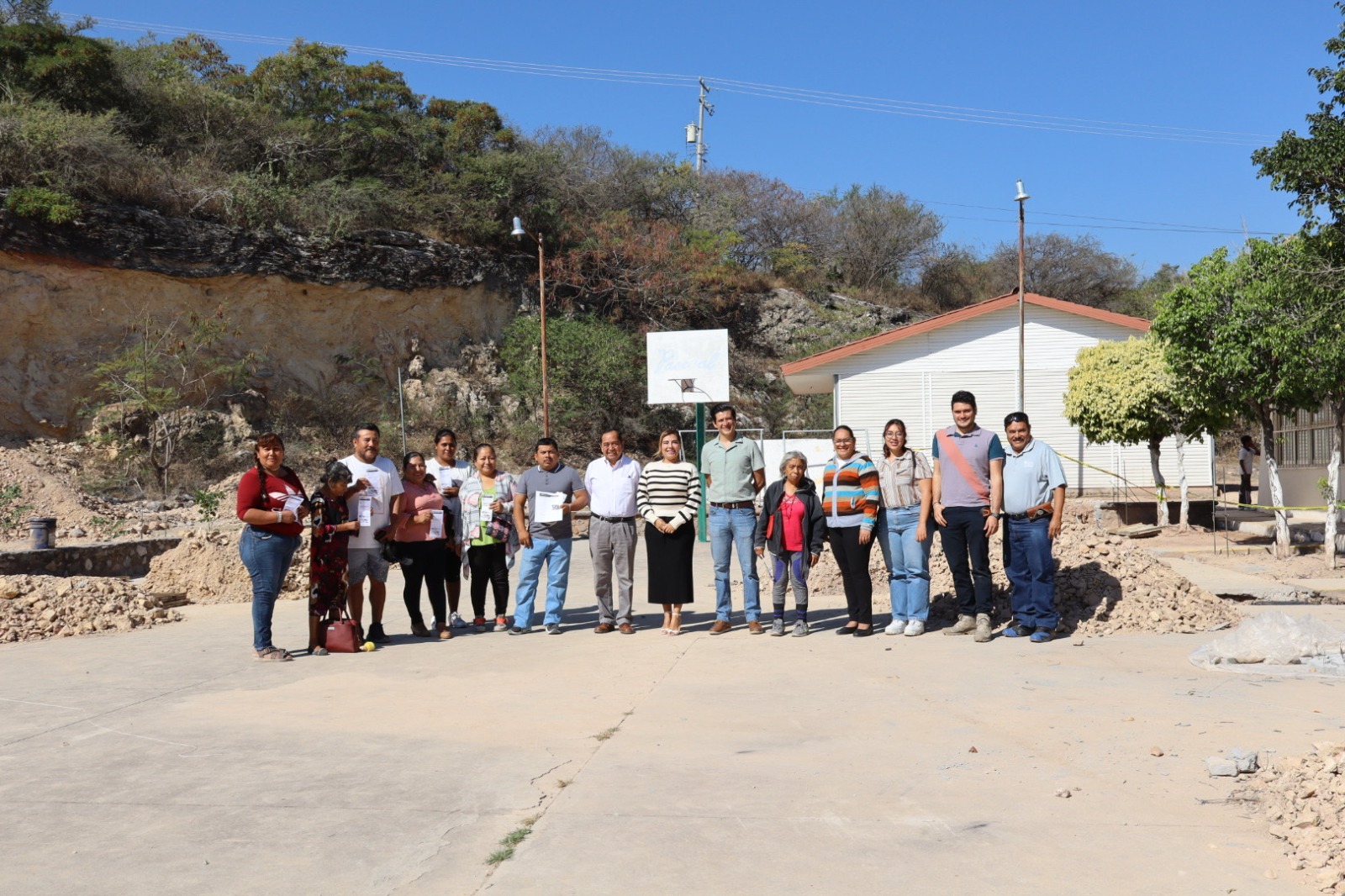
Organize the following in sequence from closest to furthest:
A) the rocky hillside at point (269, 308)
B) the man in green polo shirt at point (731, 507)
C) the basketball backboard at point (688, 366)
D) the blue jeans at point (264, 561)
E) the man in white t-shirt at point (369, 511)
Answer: the blue jeans at point (264, 561) < the man in white t-shirt at point (369, 511) < the man in green polo shirt at point (731, 507) < the basketball backboard at point (688, 366) < the rocky hillside at point (269, 308)

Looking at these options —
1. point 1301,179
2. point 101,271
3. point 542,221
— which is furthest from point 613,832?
point 542,221

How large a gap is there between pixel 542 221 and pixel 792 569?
32688 mm

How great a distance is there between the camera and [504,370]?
3681cm

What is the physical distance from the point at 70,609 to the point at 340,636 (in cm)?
347

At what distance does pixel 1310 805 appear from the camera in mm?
3711

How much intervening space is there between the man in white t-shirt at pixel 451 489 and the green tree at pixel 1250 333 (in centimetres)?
1074

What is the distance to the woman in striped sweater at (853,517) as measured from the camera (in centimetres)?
840

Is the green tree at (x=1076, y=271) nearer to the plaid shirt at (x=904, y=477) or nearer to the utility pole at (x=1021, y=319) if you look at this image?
the utility pole at (x=1021, y=319)

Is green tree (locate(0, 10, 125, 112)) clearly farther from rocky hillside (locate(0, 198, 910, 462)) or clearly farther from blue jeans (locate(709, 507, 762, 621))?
blue jeans (locate(709, 507, 762, 621))

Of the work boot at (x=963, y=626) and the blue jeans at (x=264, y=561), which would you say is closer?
the blue jeans at (x=264, y=561)

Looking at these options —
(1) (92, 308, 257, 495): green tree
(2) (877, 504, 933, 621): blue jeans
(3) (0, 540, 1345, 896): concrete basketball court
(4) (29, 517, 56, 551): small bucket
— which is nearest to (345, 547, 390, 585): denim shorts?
(3) (0, 540, 1345, 896): concrete basketball court

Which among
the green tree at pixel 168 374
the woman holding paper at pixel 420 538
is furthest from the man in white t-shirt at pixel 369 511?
the green tree at pixel 168 374

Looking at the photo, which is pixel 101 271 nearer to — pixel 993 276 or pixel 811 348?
pixel 811 348

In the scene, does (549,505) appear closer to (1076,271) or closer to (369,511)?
(369,511)
